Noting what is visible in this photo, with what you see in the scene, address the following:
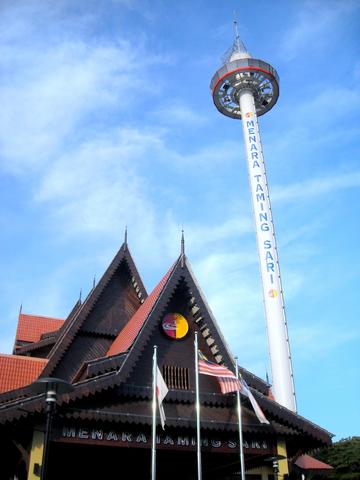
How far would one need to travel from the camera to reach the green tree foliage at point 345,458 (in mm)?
54731

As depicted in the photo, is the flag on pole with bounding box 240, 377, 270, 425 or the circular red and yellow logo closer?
the flag on pole with bounding box 240, 377, 270, 425

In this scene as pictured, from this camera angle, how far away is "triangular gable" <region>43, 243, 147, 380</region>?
2558cm

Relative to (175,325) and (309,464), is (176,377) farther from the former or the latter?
(309,464)

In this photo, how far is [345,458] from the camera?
2217 inches

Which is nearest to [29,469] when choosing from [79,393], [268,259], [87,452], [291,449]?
[79,393]

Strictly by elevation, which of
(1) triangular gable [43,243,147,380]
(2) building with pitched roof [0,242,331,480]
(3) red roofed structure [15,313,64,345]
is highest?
(3) red roofed structure [15,313,64,345]

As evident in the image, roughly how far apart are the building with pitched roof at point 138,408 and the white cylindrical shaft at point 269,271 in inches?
399

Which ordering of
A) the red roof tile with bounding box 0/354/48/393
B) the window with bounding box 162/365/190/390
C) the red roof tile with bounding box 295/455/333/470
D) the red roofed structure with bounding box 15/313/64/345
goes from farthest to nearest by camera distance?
1. the red roofed structure with bounding box 15/313/64/345
2. the red roof tile with bounding box 295/455/333/470
3. the red roof tile with bounding box 0/354/48/393
4. the window with bounding box 162/365/190/390

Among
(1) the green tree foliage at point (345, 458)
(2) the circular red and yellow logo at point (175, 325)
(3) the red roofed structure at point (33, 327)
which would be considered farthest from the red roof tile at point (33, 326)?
(1) the green tree foliage at point (345, 458)

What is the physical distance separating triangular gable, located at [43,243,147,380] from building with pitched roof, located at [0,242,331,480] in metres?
0.06

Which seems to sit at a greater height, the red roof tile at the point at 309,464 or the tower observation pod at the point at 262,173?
the tower observation pod at the point at 262,173

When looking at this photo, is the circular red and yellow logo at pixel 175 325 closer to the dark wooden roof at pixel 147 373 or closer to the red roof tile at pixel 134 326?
the dark wooden roof at pixel 147 373

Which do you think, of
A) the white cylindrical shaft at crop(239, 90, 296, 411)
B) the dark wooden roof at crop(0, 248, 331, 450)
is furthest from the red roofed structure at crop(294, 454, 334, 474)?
the dark wooden roof at crop(0, 248, 331, 450)

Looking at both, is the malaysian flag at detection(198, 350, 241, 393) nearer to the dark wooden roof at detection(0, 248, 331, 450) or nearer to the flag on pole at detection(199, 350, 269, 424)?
the flag on pole at detection(199, 350, 269, 424)
